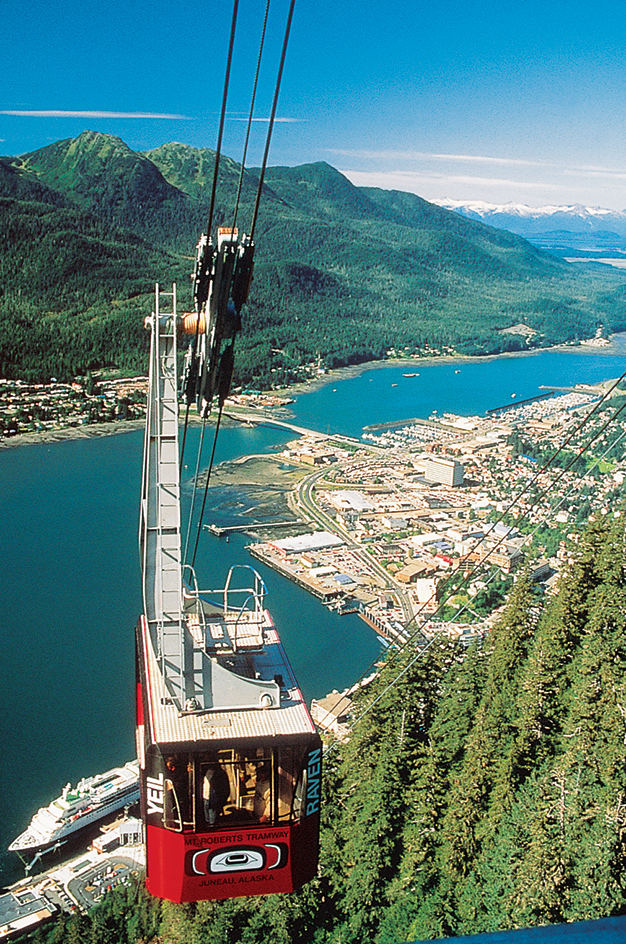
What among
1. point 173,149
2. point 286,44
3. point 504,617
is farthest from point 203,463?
point 173,149

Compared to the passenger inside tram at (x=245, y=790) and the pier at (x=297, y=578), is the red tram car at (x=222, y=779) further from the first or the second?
the pier at (x=297, y=578)

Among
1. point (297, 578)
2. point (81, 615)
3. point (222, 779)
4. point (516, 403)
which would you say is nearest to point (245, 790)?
point (222, 779)

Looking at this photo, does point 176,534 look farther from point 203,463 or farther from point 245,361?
point 245,361

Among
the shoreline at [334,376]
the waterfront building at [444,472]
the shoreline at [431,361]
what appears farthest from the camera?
the shoreline at [431,361]

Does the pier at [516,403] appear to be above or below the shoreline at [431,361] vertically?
below

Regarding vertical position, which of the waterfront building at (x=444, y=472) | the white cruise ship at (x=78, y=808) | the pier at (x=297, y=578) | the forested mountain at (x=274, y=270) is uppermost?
the forested mountain at (x=274, y=270)

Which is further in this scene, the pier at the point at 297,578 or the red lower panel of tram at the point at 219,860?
the pier at the point at 297,578

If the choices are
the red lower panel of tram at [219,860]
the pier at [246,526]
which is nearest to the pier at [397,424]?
the pier at [246,526]
